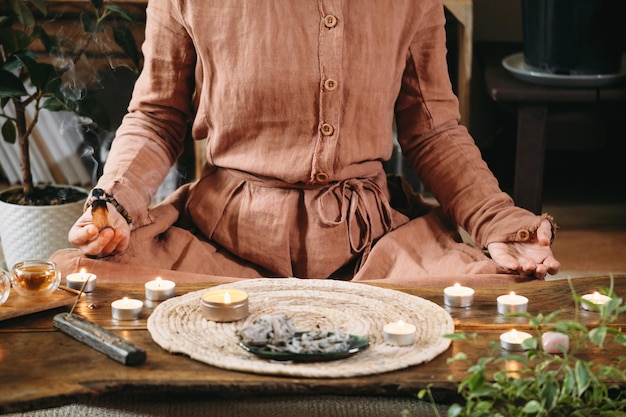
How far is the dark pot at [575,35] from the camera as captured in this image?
8.76ft

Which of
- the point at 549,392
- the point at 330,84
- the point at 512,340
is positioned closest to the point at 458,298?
the point at 512,340

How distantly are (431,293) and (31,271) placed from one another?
59cm

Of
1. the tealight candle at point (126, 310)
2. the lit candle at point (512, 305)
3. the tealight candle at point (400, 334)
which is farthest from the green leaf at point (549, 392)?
the tealight candle at point (126, 310)

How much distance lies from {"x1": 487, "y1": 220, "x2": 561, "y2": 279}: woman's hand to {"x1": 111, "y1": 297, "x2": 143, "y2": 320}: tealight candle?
0.64m

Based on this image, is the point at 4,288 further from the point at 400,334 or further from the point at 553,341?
the point at 553,341

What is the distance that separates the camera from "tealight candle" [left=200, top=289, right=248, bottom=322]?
132 centimetres

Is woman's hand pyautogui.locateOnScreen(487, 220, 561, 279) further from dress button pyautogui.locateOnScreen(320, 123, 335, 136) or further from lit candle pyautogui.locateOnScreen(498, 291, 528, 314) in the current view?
dress button pyautogui.locateOnScreen(320, 123, 335, 136)

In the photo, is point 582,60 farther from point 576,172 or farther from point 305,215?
point 305,215

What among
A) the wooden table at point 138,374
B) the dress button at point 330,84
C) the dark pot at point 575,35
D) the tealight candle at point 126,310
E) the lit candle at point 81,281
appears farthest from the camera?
the dark pot at point 575,35

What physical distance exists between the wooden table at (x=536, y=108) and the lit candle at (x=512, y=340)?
156 cm

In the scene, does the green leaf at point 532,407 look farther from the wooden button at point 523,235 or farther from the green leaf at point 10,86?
the green leaf at point 10,86

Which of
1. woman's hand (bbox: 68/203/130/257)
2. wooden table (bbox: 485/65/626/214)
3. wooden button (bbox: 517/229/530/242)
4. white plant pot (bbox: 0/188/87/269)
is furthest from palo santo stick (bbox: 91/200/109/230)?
wooden table (bbox: 485/65/626/214)

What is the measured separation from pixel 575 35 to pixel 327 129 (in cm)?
123

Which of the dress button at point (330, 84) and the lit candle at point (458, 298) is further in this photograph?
the dress button at point (330, 84)
